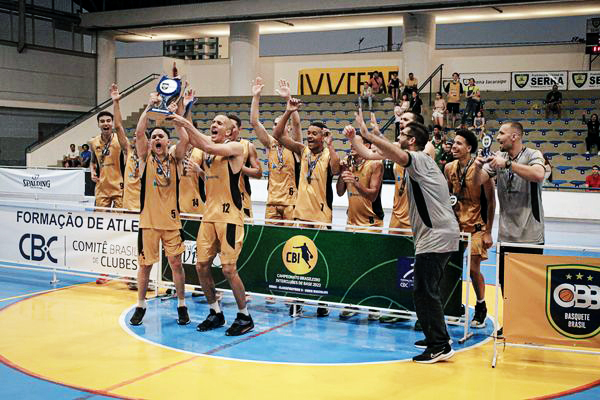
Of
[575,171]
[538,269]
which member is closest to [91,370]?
[538,269]

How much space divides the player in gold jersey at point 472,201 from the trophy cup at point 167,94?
3.20m

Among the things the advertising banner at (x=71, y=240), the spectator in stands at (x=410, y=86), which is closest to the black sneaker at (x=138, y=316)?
the advertising banner at (x=71, y=240)

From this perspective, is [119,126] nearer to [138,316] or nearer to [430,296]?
[138,316]

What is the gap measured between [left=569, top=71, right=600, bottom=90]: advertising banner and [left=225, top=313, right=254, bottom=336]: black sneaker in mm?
21174

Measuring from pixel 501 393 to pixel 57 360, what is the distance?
4082 mm

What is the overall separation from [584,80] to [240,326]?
21.4 meters

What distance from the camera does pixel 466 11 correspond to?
26109 mm

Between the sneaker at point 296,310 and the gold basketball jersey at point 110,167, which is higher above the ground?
the gold basketball jersey at point 110,167

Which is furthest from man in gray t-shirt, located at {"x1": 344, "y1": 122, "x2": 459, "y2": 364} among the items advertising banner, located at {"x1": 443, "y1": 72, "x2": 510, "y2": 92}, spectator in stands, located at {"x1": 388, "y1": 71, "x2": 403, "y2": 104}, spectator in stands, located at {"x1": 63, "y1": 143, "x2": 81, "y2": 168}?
spectator in stands, located at {"x1": 63, "y1": 143, "x2": 81, "y2": 168}

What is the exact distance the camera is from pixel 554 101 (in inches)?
965

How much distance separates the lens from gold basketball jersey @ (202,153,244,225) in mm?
7766

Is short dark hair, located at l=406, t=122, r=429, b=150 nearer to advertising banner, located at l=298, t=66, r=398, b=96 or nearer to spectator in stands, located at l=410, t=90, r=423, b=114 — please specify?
spectator in stands, located at l=410, t=90, r=423, b=114

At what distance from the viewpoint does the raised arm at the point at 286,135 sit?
A: 842cm

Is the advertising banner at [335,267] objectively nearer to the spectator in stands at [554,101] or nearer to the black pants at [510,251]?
the black pants at [510,251]
